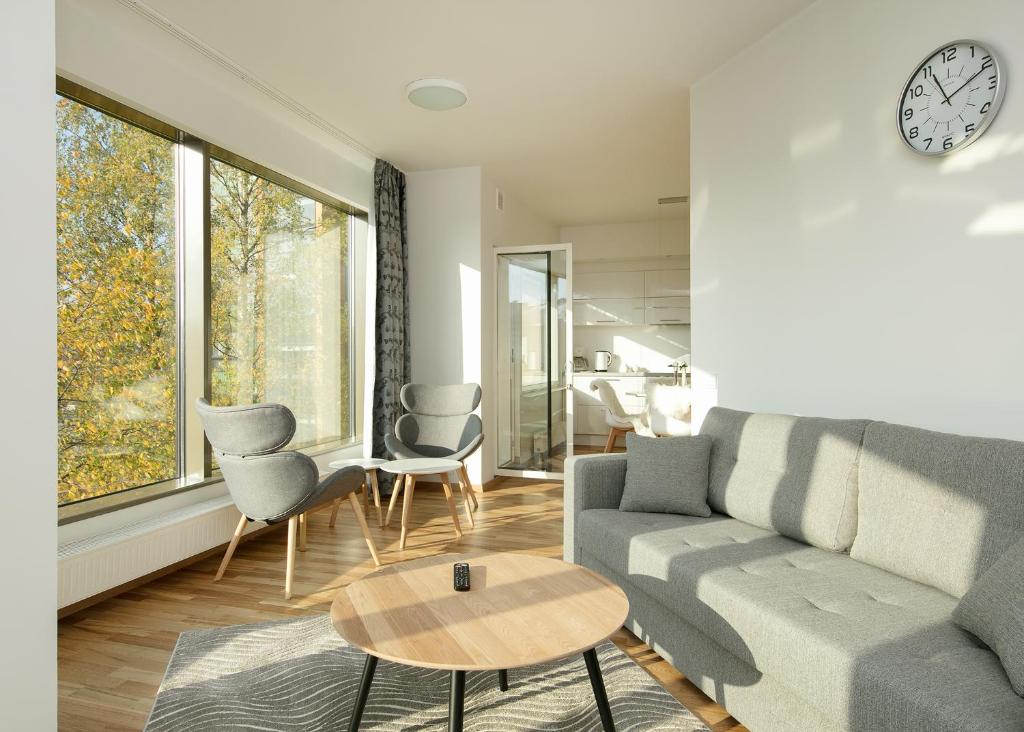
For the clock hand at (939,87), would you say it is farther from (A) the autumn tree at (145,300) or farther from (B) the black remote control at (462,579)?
(A) the autumn tree at (145,300)

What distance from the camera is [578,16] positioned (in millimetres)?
3150

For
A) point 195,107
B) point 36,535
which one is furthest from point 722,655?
point 195,107

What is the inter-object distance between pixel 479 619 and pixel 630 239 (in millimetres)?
7106

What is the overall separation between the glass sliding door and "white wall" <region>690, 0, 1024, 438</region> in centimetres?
→ 234

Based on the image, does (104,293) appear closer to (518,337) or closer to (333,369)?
(333,369)

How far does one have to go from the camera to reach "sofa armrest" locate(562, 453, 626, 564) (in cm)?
301

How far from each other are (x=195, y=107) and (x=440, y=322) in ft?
9.16

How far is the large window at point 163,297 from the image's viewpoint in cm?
310

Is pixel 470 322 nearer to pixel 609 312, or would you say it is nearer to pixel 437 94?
pixel 437 94

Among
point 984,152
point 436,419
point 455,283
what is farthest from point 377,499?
point 984,152

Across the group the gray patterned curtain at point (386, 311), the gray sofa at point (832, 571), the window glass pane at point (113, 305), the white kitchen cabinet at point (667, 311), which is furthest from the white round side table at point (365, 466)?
the white kitchen cabinet at point (667, 311)

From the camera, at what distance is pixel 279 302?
468cm

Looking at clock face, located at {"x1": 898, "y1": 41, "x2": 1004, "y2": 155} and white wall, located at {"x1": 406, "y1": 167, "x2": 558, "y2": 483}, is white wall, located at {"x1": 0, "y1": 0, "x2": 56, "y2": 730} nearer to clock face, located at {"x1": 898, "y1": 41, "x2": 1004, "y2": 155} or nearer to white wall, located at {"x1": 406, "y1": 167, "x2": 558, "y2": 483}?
clock face, located at {"x1": 898, "y1": 41, "x2": 1004, "y2": 155}

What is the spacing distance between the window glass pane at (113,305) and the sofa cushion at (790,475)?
308 centimetres
